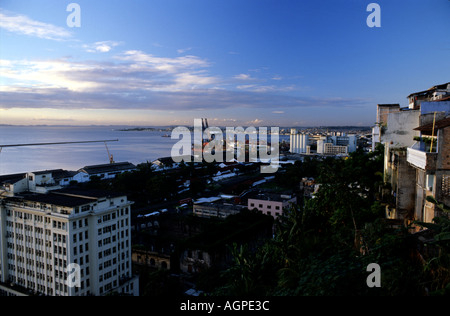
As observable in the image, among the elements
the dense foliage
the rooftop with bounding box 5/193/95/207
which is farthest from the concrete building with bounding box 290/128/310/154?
the rooftop with bounding box 5/193/95/207

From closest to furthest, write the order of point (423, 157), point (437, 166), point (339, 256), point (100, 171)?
point (339, 256)
point (437, 166)
point (423, 157)
point (100, 171)

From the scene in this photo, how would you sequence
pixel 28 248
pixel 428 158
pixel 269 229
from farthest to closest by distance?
1. pixel 269 229
2. pixel 28 248
3. pixel 428 158

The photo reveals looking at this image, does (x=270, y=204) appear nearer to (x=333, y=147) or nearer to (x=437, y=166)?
(x=437, y=166)

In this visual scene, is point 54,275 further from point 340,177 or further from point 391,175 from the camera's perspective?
point 391,175

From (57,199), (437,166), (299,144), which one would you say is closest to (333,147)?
(299,144)
